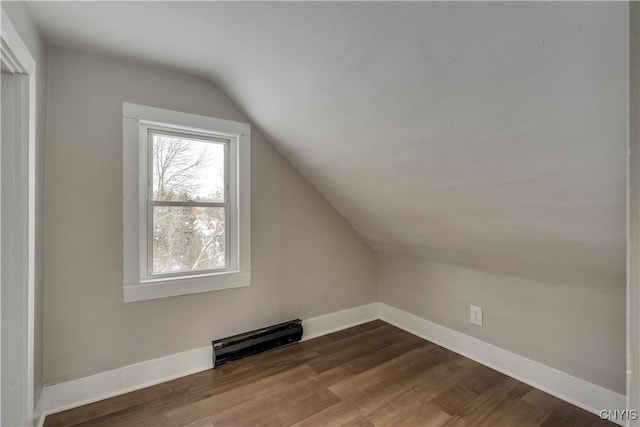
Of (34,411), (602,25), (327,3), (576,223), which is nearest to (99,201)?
(34,411)

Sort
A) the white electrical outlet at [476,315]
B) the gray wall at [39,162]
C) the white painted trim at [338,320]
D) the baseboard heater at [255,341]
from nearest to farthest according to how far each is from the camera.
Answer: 1. the gray wall at [39,162]
2. the baseboard heater at [255,341]
3. the white electrical outlet at [476,315]
4. the white painted trim at [338,320]

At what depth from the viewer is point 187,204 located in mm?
2023

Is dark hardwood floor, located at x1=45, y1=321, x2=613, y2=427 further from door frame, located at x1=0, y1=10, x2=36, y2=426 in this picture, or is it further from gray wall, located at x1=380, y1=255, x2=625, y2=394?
door frame, located at x1=0, y1=10, x2=36, y2=426

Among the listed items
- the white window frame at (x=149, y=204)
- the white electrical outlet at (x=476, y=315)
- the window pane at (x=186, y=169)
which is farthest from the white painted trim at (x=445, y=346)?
the window pane at (x=186, y=169)

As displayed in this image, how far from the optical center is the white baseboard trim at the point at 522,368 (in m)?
1.63

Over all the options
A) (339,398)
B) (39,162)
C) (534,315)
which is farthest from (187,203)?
(534,315)

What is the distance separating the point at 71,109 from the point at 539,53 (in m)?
2.26

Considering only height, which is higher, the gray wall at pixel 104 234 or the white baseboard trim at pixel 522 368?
the gray wall at pixel 104 234

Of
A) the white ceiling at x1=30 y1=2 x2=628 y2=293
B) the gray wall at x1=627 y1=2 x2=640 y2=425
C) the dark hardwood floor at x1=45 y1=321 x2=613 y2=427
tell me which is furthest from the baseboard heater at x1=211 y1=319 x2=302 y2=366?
the gray wall at x1=627 y1=2 x2=640 y2=425

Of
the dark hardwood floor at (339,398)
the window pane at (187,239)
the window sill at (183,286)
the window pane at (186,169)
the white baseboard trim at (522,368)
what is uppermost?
the window pane at (186,169)

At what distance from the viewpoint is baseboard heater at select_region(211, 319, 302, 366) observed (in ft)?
6.78

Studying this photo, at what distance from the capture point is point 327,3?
105cm

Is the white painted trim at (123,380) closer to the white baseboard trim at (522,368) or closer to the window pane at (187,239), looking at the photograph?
the window pane at (187,239)

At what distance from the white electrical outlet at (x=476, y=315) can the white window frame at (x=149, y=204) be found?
5.87ft
